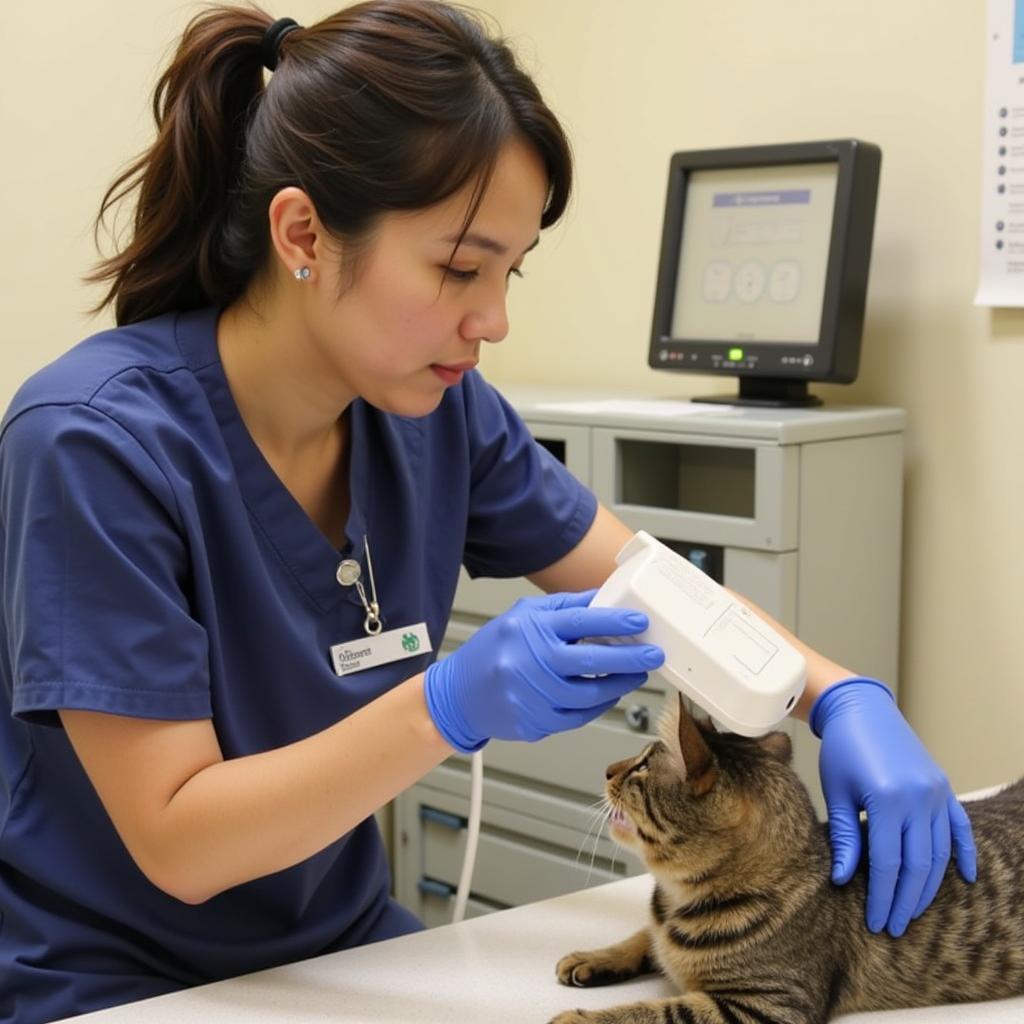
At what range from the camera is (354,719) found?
1010mm

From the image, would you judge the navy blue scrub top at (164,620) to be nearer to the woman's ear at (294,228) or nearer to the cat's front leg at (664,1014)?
the woman's ear at (294,228)

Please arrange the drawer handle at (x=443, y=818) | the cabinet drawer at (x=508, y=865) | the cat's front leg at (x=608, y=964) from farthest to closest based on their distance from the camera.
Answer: the drawer handle at (x=443, y=818) < the cabinet drawer at (x=508, y=865) < the cat's front leg at (x=608, y=964)

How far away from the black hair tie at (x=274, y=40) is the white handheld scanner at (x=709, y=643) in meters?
0.55

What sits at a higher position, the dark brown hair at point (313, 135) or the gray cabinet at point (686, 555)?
the dark brown hair at point (313, 135)

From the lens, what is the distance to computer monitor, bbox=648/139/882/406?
78.2 inches

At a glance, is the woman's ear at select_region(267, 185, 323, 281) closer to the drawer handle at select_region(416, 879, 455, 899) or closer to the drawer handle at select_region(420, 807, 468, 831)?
the drawer handle at select_region(420, 807, 468, 831)

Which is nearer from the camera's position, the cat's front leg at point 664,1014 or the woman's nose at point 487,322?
the cat's front leg at point 664,1014

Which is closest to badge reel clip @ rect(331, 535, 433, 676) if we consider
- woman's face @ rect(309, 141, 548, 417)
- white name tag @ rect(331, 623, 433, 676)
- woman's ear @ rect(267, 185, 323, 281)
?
white name tag @ rect(331, 623, 433, 676)

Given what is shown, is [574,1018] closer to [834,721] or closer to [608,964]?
[608,964]

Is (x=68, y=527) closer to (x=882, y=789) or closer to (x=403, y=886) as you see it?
(x=882, y=789)

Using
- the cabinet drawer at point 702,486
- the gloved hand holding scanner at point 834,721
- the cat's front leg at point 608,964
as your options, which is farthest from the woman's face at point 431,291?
the cabinet drawer at point 702,486

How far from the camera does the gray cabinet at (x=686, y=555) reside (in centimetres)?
189

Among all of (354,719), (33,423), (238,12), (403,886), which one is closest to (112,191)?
(238,12)

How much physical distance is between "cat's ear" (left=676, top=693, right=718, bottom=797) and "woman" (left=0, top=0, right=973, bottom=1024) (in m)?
0.04
